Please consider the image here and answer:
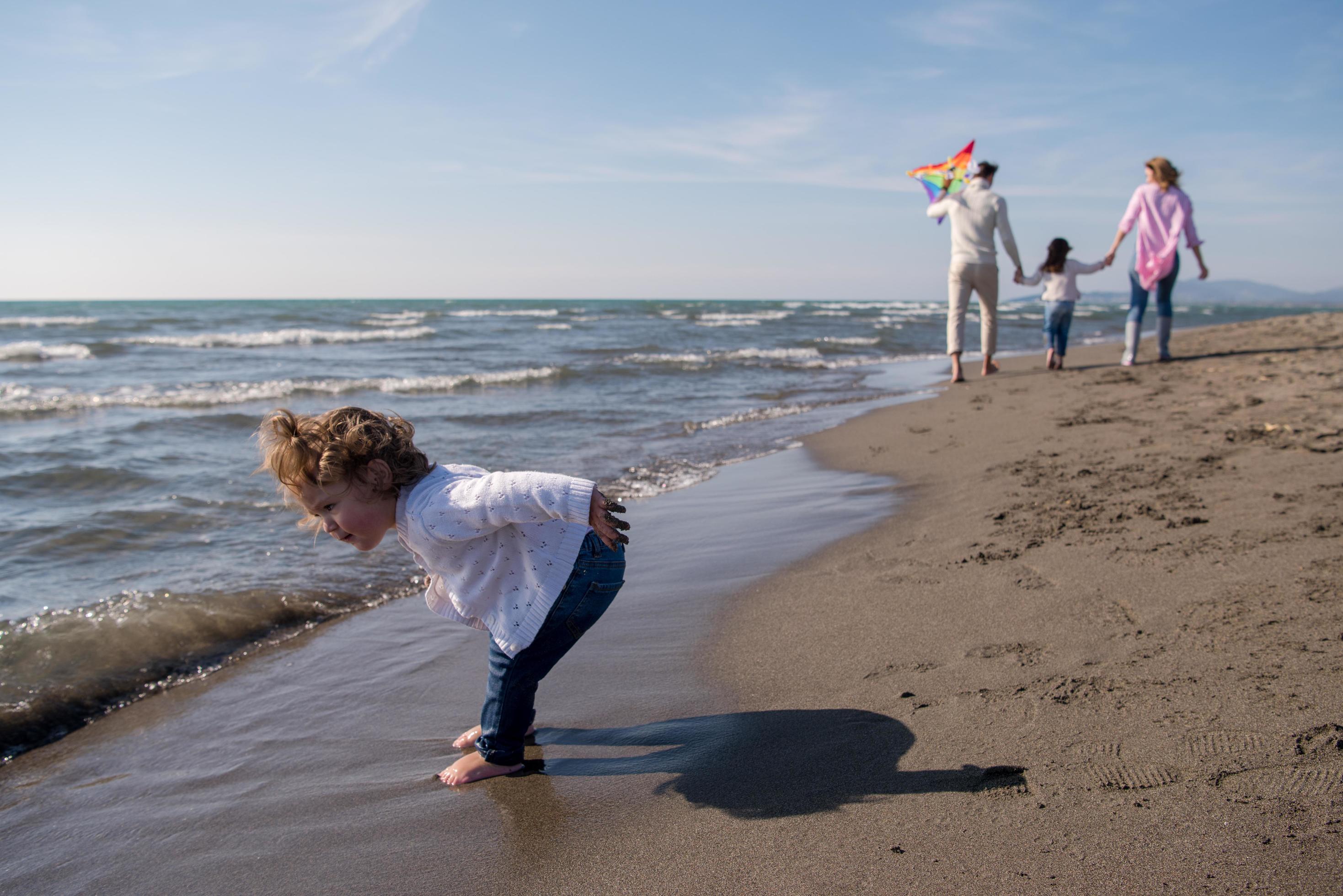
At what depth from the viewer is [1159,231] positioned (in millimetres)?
8234

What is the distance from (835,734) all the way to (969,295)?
7.65 meters

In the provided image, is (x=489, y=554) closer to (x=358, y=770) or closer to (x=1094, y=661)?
(x=358, y=770)

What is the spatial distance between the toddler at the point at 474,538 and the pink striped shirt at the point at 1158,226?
8.23 metres

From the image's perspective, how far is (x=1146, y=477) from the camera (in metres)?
4.07

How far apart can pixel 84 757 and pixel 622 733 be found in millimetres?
1711

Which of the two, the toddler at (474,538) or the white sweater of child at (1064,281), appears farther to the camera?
the white sweater of child at (1064,281)

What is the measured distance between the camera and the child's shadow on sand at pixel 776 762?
6.05 ft

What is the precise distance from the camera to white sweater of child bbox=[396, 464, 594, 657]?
2.07 m

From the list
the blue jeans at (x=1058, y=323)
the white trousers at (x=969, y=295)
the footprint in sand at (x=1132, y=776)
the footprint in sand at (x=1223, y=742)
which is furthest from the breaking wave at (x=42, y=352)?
the footprint in sand at (x=1223, y=742)

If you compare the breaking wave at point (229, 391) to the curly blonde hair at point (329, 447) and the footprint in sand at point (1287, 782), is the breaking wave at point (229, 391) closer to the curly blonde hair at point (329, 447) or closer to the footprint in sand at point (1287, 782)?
the curly blonde hair at point (329, 447)

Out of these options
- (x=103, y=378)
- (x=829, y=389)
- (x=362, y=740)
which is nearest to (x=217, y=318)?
(x=103, y=378)

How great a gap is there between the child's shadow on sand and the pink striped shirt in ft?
26.2

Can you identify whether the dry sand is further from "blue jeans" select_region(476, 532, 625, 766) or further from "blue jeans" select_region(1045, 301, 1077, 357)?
"blue jeans" select_region(1045, 301, 1077, 357)

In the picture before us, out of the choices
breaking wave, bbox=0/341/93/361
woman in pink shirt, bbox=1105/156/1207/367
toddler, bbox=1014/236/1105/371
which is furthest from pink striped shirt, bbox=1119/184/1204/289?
breaking wave, bbox=0/341/93/361
